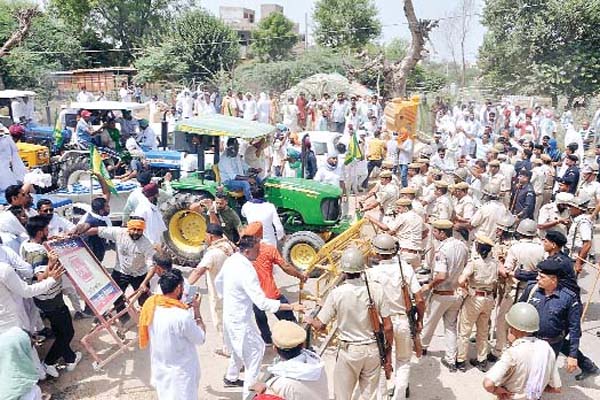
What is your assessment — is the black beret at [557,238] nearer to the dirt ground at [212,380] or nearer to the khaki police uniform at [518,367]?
the dirt ground at [212,380]

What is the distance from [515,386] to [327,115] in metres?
15.5

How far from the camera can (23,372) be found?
4.16 metres

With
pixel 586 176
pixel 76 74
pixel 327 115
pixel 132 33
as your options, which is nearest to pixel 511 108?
pixel 327 115

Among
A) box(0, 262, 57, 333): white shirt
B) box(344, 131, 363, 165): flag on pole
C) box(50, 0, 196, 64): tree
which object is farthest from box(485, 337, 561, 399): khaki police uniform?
box(50, 0, 196, 64): tree

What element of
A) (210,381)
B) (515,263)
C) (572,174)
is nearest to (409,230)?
(515,263)

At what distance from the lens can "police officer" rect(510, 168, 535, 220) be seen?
9656 millimetres

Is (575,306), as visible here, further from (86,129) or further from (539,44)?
(539,44)

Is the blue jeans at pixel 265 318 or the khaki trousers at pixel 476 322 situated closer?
the khaki trousers at pixel 476 322

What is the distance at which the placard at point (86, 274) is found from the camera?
234 inches

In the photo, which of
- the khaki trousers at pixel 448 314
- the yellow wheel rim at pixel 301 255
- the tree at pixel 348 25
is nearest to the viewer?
the khaki trousers at pixel 448 314

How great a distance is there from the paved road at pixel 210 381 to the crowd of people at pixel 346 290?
13cm

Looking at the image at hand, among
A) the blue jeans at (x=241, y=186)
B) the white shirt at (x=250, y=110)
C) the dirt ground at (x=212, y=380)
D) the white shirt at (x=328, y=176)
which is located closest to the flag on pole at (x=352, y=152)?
the white shirt at (x=328, y=176)

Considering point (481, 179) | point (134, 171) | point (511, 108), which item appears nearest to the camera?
point (481, 179)

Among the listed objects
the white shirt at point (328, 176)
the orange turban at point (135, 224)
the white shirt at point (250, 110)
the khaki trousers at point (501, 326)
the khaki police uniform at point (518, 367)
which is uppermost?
the white shirt at point (250, 110)
